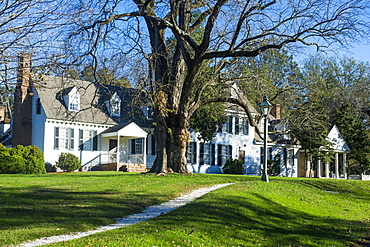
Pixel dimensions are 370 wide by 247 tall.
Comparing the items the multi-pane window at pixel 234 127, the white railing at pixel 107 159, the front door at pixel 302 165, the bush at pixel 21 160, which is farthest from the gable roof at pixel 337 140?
the bush at pixel 21 160

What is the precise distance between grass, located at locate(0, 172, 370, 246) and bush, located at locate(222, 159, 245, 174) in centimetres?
1752

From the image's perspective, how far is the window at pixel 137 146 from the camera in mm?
34312

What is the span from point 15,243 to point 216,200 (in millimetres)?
6547

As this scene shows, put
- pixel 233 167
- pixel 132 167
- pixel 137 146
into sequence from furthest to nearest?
pixel 233 167
pixel 137 146
pixel 132 167

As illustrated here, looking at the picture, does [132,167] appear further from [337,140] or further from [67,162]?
[337,140]

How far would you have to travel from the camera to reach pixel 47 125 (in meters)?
29.7

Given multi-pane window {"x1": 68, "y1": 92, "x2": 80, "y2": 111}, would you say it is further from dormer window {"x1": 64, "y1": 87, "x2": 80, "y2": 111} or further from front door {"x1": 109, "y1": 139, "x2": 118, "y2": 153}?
front door {"x1": 109, "y1": 139, "x2": 118, "y2": 153}

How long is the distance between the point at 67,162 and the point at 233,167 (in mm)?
13494

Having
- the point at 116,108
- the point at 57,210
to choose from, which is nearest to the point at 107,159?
the point at 116,108

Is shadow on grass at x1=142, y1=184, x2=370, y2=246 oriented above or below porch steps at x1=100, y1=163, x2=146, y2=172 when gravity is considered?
below

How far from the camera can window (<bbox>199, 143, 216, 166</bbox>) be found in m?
35.3

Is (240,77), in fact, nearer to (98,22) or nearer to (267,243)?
(98,22)

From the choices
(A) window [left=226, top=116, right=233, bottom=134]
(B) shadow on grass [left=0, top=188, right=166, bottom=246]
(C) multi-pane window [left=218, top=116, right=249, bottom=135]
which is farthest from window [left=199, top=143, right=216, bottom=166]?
(B) shadow on grass [left=0, top=188, right=166, bottom=246]

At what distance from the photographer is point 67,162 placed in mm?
29312
